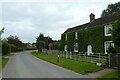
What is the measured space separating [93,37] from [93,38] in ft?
0.58

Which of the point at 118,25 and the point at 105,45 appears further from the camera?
the point at 105,45

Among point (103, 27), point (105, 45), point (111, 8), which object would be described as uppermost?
point (111, 8)

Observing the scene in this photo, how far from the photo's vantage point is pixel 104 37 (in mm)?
39875

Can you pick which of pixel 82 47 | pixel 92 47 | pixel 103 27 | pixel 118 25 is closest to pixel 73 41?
pixel 82 47

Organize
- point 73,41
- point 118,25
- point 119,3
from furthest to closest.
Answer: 1. point 119,3
2. point 73,41
3. point 118,25

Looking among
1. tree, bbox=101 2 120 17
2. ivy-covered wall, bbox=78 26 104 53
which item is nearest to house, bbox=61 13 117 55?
ivy-covered wall, bbox=78 26 104 53

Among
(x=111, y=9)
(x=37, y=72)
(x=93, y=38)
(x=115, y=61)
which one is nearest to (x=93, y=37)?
(x=93, y=38)

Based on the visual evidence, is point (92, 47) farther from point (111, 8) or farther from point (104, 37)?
point (111, 8)

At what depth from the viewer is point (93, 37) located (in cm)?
4338

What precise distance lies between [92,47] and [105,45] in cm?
436

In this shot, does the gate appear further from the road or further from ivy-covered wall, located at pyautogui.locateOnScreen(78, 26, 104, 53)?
ivy-covered wall, located at pyautogui.locateOnScreen(78, 26, 104, 53)

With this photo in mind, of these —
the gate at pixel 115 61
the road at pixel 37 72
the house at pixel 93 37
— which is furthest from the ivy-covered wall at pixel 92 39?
the road at pixel 37 72

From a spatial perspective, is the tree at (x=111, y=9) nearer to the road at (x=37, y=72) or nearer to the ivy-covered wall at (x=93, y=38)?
the ivy-covered wall at (x=93, y=38)

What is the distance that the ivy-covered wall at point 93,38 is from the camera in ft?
134
